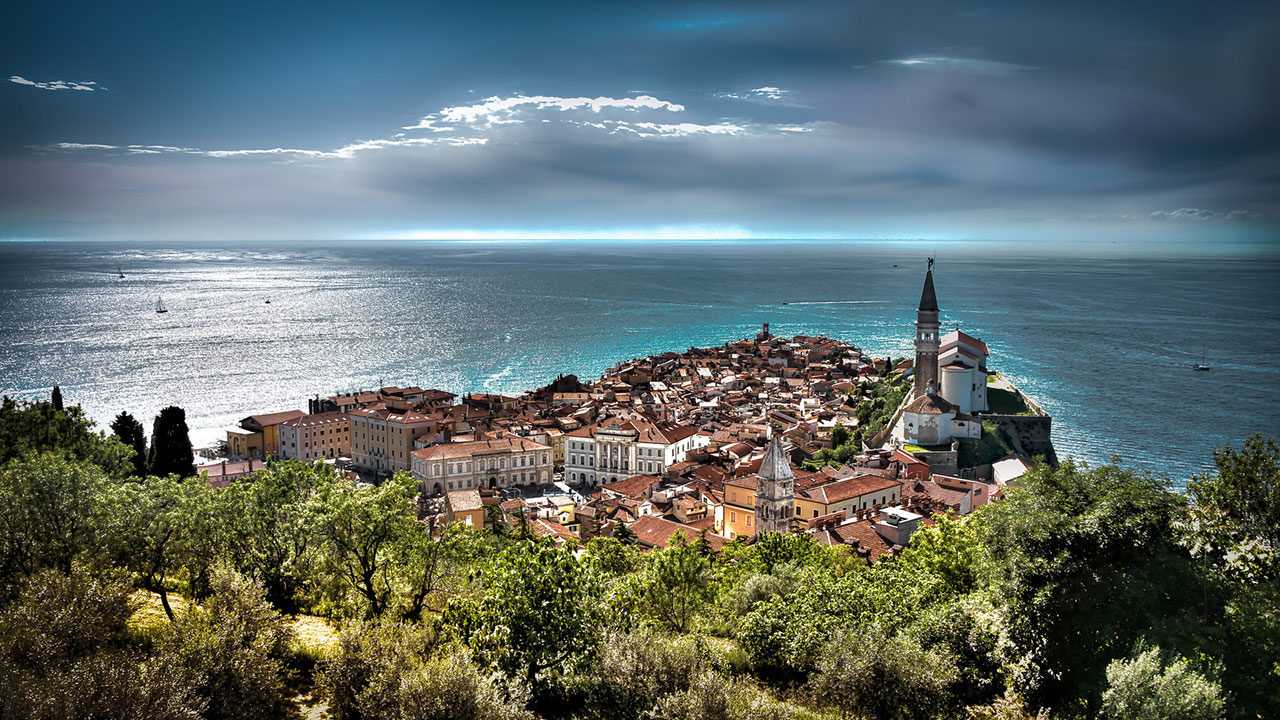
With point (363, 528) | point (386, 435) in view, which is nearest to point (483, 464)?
point (386, 435)

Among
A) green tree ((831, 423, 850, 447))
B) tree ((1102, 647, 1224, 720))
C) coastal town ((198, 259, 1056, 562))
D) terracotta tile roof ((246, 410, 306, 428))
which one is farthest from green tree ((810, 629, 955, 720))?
terracotta tile roof ((246, 410, 306, 428))

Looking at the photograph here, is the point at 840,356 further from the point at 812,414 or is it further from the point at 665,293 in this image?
the point at 665,293

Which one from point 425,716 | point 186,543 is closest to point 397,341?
point 186,543

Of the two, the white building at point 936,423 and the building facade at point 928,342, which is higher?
the building facade at point 928,342

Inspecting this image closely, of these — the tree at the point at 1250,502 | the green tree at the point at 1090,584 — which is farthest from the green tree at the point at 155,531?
the tree at the point at 1250,502

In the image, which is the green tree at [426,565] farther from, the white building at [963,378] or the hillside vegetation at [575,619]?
the white building at [963,378]

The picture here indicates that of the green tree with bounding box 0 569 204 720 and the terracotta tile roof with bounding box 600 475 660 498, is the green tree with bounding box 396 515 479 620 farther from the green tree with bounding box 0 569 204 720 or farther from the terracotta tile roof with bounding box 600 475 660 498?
the terracotta tile roof with bounding box 600 475 660 498
